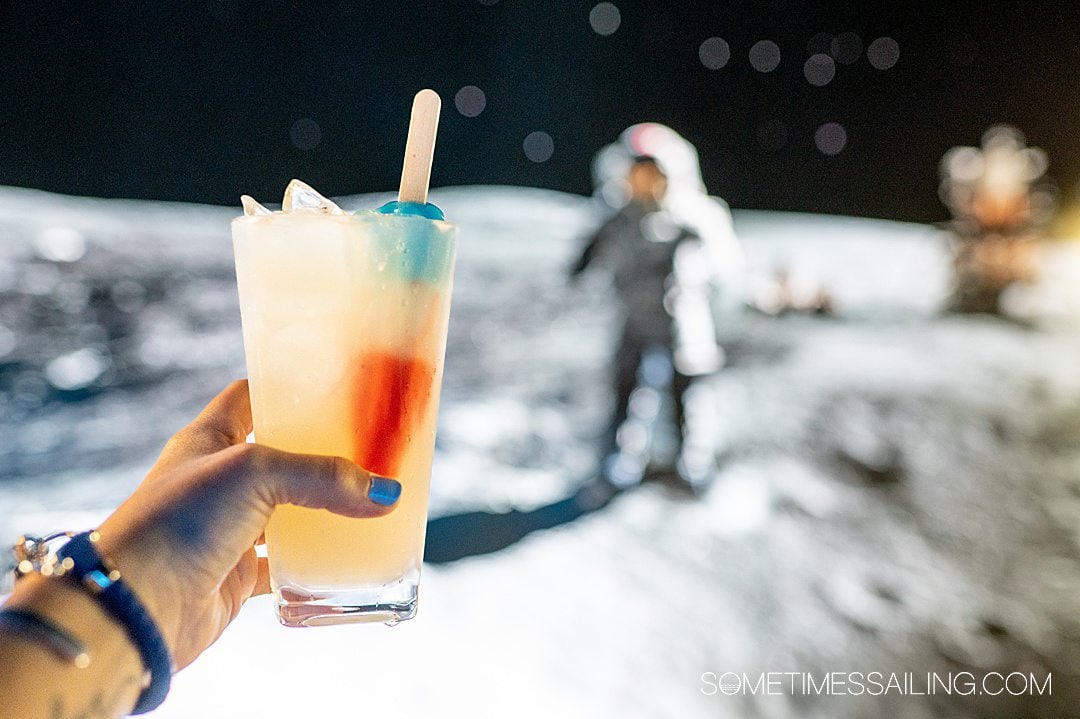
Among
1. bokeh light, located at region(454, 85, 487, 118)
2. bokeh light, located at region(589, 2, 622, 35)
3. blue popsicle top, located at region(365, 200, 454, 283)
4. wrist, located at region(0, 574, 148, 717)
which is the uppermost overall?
bokeh light, located at region(589, 2, 622, 35)

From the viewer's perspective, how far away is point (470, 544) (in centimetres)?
268

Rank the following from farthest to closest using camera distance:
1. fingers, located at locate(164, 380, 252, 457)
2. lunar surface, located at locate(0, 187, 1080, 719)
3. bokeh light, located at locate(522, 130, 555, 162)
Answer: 1. bokeh light, located at locate(522, 130, 555, 162)
2. lunar surface, located at locate(0, 187, 1080, 719)
3. fingers, located at locate(164, 380, 252, 457)

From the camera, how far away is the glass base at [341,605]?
2.28 feet

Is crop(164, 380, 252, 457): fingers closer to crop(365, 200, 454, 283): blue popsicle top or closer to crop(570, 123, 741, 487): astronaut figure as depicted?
crop(365, 200, 454, 283): blue popsicle top

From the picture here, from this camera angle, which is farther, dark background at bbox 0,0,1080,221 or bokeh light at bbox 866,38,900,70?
bokeh light at bbox 866,38,900,70

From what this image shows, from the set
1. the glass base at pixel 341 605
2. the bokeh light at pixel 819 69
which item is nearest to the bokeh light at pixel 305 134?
the bokeh light at pixel 819 69

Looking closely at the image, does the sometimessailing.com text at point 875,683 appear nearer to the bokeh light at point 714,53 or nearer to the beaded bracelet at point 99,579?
the beaded bracelet at point 99,579

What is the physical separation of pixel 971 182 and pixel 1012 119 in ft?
1.17

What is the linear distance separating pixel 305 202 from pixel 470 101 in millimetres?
3113

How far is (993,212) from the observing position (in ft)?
12.8

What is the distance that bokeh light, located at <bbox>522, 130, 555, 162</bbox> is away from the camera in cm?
373

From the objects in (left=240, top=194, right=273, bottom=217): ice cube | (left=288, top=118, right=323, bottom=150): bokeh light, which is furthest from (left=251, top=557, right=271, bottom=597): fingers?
(left=288, top=118, right=323, bottom=150): bokeh light

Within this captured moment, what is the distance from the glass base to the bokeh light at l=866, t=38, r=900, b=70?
3.90 m

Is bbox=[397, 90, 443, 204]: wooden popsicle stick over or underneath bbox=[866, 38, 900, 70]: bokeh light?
underneath
